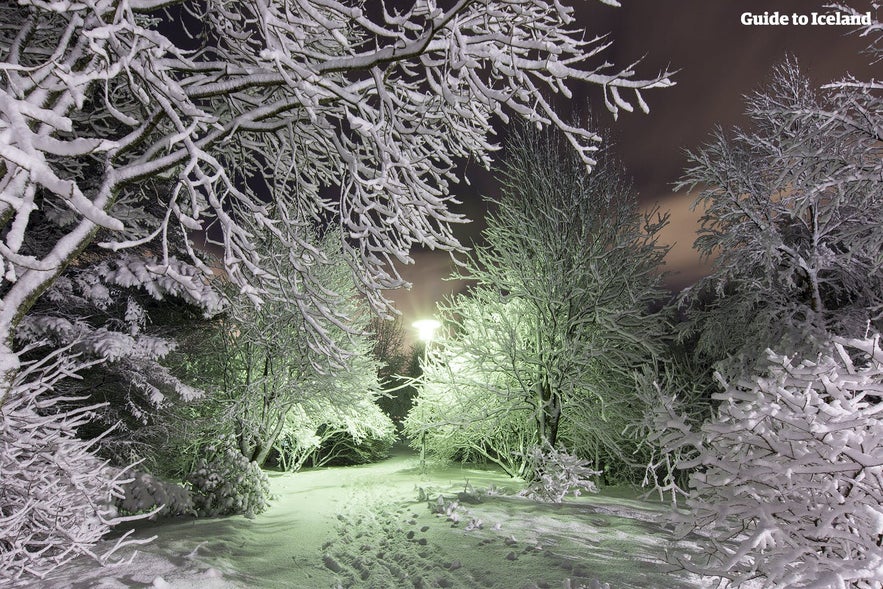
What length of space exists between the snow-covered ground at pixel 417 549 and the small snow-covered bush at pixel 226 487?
1.00 feet

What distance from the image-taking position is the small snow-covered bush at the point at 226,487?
7715mm

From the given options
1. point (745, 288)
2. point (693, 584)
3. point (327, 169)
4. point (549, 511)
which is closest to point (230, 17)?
point (327, 169)

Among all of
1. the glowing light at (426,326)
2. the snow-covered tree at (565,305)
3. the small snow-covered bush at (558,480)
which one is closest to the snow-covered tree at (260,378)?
the glowing light at (426,326)

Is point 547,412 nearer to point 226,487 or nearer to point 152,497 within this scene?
point 226,487

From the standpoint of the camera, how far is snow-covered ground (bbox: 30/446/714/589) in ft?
13.0

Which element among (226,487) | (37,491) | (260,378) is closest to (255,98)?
(37,491)

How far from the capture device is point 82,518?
3854 mm

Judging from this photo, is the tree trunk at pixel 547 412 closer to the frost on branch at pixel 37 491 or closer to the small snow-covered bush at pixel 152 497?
the small snow-covered bush at pixel 152 497

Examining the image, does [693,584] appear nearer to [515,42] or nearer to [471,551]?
[471,551]

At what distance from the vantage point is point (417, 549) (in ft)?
17.5

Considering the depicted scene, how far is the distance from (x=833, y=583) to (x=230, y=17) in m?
4.67

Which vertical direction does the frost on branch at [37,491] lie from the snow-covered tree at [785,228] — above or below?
below

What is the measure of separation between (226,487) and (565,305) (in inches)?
277

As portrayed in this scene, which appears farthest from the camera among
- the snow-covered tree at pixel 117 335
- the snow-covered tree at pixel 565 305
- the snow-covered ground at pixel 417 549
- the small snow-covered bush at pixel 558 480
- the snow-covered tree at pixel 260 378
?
the snow-covered tree at pixel 260 378
